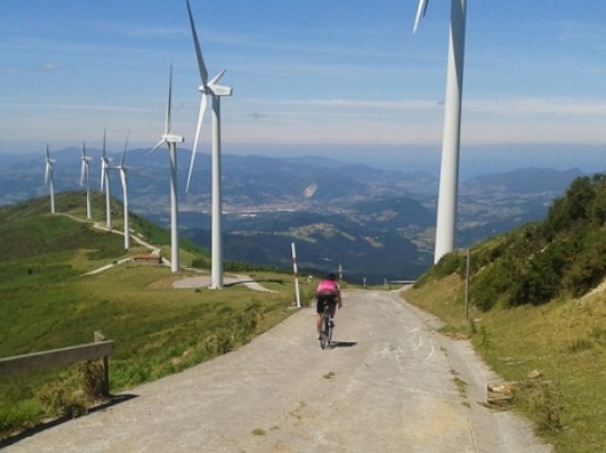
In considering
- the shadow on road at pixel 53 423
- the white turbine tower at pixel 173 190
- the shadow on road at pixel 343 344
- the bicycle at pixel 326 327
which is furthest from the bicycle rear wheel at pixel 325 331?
the white turbine tower at pixel 173 190

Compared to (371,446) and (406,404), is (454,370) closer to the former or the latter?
(406,404)

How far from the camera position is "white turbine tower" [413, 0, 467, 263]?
144 ft

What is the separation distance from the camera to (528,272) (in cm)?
2331

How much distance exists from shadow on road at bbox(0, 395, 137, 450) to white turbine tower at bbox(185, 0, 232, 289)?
4197 cm

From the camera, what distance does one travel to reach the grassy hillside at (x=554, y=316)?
11000 millimetres

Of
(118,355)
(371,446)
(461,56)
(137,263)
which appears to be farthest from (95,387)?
(137,263)

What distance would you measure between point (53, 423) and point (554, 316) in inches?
557

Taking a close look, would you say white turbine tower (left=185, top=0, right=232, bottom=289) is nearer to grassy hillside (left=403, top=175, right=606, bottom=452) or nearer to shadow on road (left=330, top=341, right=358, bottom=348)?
grassy hillside (left=403, top=175, right=606, bottom=452)

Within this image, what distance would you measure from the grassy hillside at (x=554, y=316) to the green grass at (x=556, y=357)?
0.07ft

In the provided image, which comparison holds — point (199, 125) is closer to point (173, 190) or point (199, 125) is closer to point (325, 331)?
point (173, 190)

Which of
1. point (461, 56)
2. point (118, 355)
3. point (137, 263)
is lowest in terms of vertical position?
point (137, 263)

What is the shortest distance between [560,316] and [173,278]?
48303 millimetres

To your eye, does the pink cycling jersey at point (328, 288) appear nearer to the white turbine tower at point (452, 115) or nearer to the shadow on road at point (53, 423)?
the shadow on road at point (53, 423)

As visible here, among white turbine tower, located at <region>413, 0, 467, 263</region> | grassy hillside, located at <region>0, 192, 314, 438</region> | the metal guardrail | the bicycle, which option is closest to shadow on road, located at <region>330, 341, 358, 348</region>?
the bicycle
